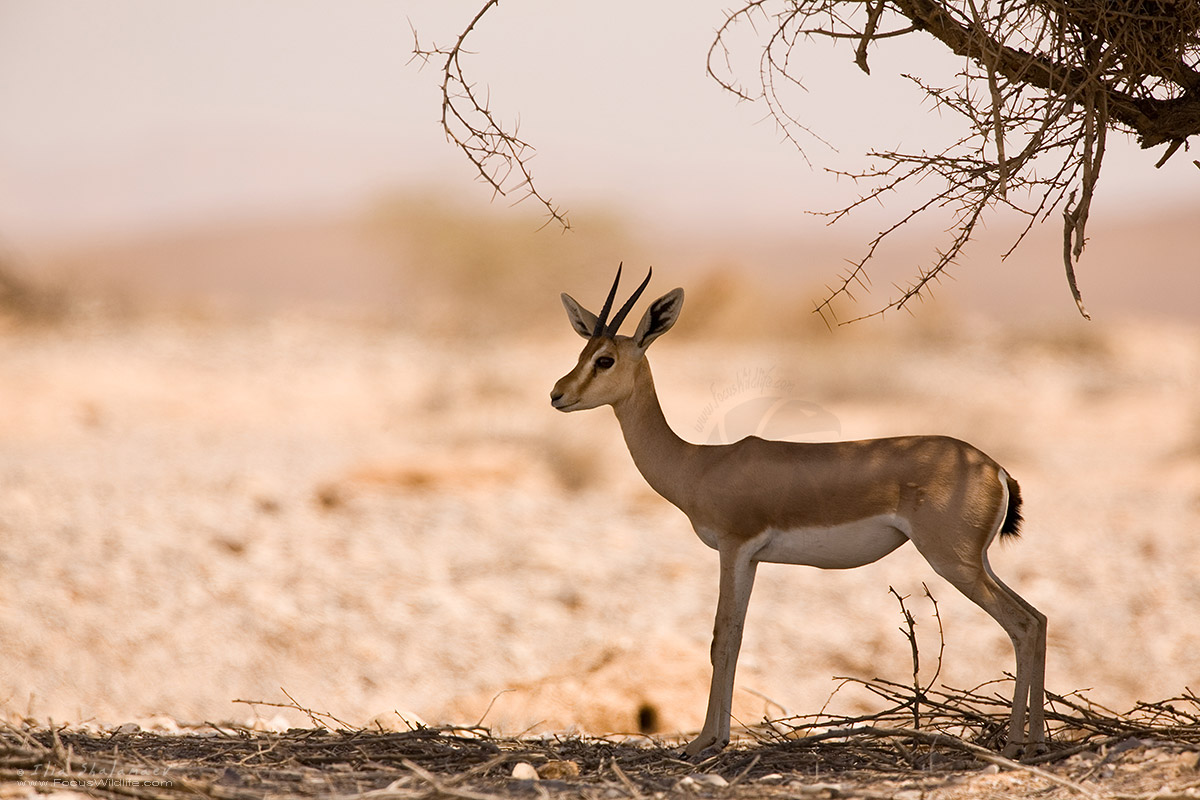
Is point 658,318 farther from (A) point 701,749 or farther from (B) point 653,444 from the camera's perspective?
(A) point 701,749

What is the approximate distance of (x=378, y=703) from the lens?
8898mm

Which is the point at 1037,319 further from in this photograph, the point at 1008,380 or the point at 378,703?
the point at 378,703

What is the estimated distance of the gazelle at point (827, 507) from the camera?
507 cm

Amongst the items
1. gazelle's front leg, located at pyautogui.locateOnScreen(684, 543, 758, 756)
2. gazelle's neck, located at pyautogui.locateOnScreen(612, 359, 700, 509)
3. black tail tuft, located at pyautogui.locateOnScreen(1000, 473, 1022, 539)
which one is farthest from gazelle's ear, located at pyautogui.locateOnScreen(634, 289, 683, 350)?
black tail tuft, located at pyautogui.locateOnScreen(1000, 473, 1022, 539)

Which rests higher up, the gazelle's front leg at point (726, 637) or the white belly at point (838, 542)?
the white belly at point (838, 542)

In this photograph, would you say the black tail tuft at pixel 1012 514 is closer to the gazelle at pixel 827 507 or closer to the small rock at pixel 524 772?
the gazelle at pixel 827 507

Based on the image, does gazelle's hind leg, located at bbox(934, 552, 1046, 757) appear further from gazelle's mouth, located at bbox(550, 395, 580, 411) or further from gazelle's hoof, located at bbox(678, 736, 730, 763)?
gazelle's mouth, located at bbox(550, 395, 580, 411)

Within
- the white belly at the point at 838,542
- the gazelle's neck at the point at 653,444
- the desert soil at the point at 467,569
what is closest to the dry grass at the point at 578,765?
the desert soil at the point at 467,569

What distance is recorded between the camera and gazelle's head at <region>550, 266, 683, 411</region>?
5418mm

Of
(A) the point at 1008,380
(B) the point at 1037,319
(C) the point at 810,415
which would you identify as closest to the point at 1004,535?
(C) the point at 810,415

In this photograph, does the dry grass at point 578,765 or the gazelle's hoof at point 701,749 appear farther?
the gazelle's hoof at point 701,749

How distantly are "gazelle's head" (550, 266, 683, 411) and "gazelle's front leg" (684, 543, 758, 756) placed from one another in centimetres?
94

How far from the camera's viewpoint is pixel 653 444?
223 inches

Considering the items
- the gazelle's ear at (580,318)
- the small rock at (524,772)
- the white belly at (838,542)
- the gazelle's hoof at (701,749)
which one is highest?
the gazelle's ear at (580,318)
